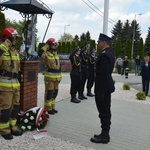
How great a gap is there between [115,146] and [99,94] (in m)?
0.98

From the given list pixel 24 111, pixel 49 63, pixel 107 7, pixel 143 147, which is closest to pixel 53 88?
pixel 49 63

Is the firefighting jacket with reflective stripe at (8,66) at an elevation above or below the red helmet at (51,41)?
below

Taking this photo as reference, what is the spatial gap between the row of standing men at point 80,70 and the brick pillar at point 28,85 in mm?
2303

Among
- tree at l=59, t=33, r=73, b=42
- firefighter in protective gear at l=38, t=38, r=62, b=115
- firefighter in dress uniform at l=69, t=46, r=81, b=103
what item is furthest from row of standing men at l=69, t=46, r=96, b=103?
tree at l=59, t=33, r=73, b=42

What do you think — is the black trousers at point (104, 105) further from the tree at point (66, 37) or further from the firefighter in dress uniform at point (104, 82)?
the tree at point (66, 37)

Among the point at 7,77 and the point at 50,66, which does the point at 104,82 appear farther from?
the point at 50,66

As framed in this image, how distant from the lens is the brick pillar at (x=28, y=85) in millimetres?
5426

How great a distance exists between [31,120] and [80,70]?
3445mm

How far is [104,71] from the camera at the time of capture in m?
4.46

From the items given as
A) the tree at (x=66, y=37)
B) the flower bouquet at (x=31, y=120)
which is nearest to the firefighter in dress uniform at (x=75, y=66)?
the flower bouquet at (x=31, y=120)

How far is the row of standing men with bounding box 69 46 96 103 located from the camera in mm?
7988

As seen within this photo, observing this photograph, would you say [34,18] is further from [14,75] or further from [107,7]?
[107,7]

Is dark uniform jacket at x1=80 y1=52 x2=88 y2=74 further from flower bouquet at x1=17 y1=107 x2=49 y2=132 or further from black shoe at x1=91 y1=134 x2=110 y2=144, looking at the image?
black shoe at x1=91 y1=134 x2=110 y2=144

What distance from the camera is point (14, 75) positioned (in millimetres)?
4566
